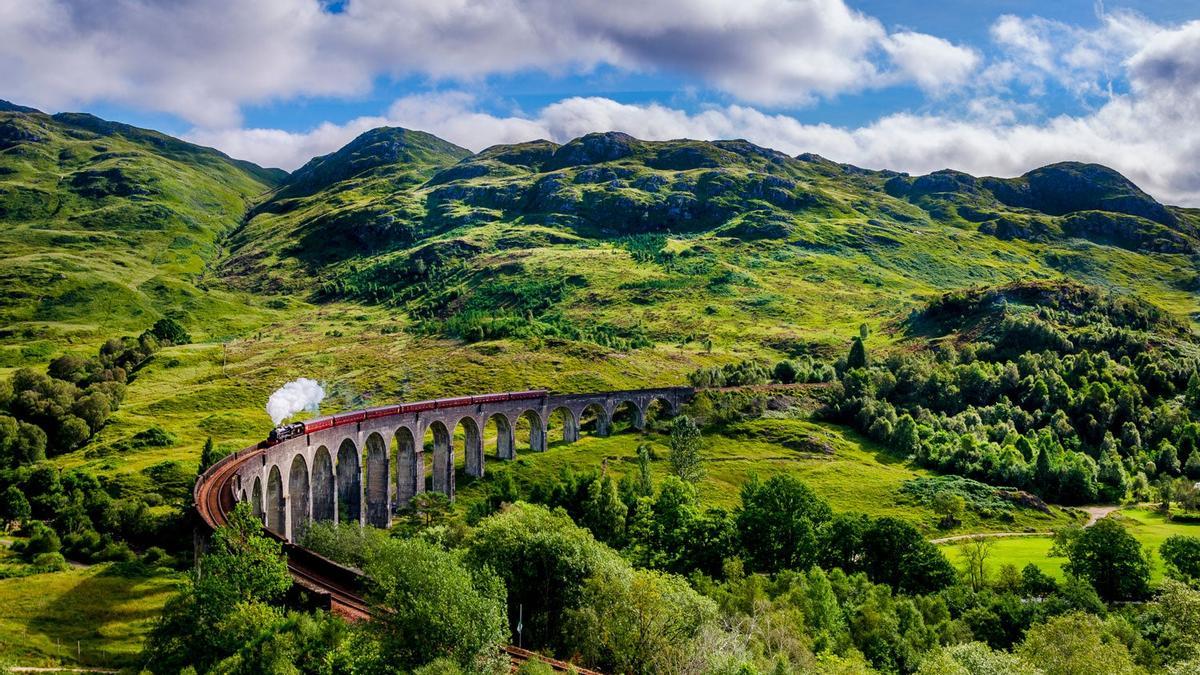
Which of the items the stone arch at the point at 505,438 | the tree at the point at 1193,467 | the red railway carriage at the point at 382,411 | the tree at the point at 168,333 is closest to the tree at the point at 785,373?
the tree at the point at 1193,467

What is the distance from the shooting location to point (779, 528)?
7288 centimetres

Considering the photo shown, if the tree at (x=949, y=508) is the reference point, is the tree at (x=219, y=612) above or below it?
above

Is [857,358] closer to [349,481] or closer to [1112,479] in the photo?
[1112,479]

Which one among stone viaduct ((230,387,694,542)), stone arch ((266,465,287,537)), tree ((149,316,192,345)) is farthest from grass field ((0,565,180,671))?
tree ((149,316,192,345))

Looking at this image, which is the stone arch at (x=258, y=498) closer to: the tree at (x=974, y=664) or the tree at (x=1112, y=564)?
the tree at (x=974, y=664)

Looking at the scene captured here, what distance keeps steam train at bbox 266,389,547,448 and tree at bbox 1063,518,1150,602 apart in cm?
6577

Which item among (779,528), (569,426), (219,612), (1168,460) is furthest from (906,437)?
(219,612)

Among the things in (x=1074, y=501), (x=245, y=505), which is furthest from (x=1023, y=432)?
(x=245, y=505)

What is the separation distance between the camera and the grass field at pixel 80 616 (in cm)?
4953

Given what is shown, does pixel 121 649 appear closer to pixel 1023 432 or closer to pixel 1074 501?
pixel 1074 501

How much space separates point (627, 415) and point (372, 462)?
53.9 metres

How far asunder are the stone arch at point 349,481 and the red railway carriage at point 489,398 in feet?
70.2

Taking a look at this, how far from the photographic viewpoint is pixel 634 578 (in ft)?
151

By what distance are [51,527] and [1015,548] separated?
97.5m
